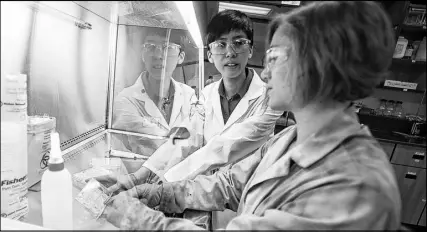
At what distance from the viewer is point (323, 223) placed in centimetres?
58

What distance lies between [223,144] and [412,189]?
378cm

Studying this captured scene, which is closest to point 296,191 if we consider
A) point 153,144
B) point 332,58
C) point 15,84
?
point 332,58

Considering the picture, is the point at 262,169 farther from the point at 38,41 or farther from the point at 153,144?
the point at 38,41

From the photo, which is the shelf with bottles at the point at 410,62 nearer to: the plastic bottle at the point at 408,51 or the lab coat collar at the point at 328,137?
the plastic bottle at the point at 408,51

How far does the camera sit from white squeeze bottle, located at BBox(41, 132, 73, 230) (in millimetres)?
693

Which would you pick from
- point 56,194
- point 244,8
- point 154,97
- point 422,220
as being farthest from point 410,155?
point 56,194

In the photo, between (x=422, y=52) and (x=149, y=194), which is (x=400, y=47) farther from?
(x=149, y=194)

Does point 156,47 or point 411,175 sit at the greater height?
point 156,47

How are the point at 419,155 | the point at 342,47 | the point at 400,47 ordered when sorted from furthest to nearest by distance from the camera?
the point at 400,47 < the point at 419,155 < the point at 342,47

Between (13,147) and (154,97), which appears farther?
(154,97)

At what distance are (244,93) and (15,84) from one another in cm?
136

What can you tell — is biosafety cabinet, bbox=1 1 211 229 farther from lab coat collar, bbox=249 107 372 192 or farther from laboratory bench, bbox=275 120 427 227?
laboratory bench, bbox=275 120 427 227

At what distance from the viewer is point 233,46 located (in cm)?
154

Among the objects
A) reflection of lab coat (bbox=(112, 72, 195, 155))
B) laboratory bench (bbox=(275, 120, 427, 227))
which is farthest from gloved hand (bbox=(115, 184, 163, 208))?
laboratory bench (bbox=(275, 120, 427, 227))
